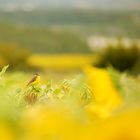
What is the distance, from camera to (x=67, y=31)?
18.9 meters

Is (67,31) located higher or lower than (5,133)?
higher

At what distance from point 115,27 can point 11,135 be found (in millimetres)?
19728

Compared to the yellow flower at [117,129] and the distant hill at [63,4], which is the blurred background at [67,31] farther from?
the yellow flower at [117,129]

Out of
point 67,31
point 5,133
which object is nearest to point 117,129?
point 5,133

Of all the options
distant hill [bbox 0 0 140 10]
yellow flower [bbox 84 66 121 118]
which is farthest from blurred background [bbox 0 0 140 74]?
yellow flower [bbox 84 66 121 118]

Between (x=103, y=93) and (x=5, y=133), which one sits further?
(x=103, y=93)

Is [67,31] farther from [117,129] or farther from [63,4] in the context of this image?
[117,129]

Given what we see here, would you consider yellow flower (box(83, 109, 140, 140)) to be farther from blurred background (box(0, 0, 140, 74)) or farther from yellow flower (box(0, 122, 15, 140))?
blurred background (box(0, 0, 140, 74))

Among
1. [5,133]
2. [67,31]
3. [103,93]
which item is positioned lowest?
[5,133]

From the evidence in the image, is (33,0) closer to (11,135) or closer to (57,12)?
(57,12)

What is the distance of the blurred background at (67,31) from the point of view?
14.0 m

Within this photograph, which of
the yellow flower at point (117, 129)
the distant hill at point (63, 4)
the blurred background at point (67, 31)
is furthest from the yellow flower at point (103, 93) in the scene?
the distant hill at point (63, 4)

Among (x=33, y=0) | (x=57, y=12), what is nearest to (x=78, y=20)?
(x=57, y=12)

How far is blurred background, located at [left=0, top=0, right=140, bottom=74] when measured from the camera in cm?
1396
